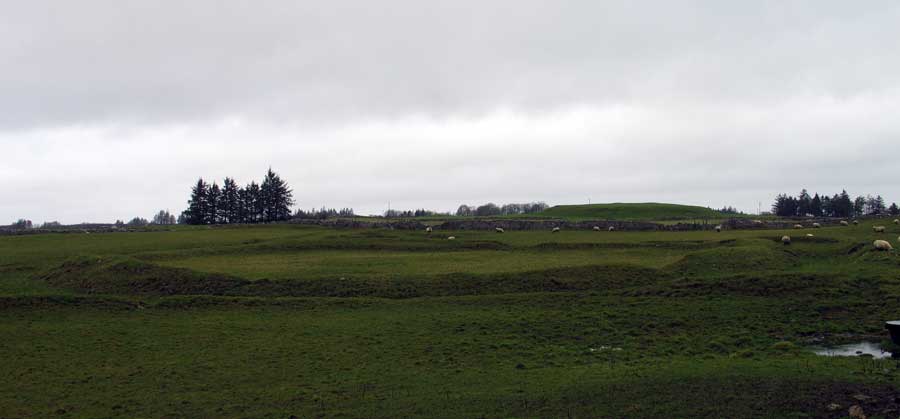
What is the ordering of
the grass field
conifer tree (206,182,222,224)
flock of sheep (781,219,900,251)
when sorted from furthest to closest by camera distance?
conifer tree (206,182,222,224)
flock of sheep (781,219,900,251)
the grass field

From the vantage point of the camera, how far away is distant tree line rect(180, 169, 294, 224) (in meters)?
115

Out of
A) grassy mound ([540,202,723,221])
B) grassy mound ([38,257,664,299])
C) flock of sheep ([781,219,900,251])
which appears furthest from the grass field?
grassy mound ([540,202,723,221])

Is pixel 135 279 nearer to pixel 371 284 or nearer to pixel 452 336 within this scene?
pixel 371 284

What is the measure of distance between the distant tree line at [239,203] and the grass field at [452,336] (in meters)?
78.4

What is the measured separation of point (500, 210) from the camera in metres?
197

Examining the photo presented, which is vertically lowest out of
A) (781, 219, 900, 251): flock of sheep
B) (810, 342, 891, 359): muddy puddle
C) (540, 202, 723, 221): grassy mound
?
(810, 342, 891, 359): muddy puddle

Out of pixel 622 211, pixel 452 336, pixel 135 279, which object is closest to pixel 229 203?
pixel 622 211

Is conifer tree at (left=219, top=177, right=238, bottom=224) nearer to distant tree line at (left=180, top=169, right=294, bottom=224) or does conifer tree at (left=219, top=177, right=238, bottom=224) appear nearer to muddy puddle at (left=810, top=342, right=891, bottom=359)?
distant tree line at (left=180, top=169, right=294, bottom=224)

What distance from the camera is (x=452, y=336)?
20906mm

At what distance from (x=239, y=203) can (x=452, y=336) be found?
106m

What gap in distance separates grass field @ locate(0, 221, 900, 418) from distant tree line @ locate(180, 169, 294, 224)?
3085 inches

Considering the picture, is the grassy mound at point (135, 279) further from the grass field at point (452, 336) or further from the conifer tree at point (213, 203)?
the conifer tree at point (213, 203)

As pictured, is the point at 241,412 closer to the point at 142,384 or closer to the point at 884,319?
the point at 142,384

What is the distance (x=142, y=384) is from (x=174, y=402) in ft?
7.24
